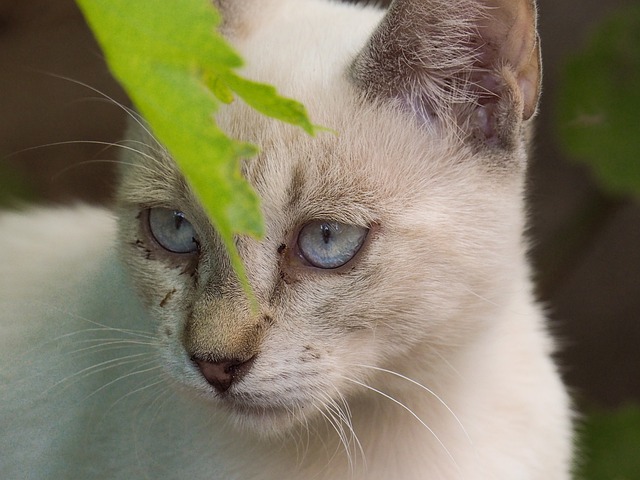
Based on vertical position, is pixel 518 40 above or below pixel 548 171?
below

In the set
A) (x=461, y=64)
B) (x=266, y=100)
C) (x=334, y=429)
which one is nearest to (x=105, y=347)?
(x=334, y=429)

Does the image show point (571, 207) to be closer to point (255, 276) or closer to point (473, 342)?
point (473, 342)

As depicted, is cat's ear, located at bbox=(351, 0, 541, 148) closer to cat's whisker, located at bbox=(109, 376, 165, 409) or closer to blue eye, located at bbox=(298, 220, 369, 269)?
blue eye, located at bbox=(298, 220, 369, 269)

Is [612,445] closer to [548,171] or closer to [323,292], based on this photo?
[323,292]

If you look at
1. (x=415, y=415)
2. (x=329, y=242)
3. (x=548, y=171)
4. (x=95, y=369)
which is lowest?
(x=95, y=369)

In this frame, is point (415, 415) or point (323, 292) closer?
point (323, 292)

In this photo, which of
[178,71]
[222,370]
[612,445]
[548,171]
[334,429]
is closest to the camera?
[178,71]

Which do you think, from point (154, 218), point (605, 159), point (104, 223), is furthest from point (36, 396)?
point (605, 159)
